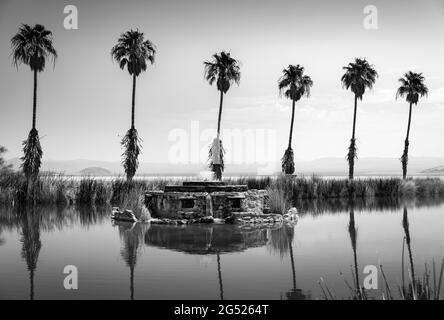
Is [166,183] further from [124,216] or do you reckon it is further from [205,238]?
[205,238]

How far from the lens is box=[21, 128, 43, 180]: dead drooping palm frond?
2953 cm

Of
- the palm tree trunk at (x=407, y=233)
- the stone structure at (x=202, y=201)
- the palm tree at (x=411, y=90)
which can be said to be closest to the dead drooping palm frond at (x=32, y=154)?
the stone structure at (x=202, y=201)

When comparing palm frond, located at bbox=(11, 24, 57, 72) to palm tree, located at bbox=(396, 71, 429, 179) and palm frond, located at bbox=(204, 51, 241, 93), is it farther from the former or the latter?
palm tree, located at bbox=(396, 71, 429, 179)

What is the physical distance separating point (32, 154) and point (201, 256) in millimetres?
21317

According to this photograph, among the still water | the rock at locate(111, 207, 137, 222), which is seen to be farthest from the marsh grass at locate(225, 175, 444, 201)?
the still water

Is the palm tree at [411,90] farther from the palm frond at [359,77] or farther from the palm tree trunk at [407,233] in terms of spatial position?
the palm tree trunk at [407,233]

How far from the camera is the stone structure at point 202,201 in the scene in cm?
1894

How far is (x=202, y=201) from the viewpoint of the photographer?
62.1ft

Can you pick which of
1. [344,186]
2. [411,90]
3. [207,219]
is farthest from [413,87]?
[207,219]

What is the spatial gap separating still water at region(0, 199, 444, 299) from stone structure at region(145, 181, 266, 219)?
5.09ft

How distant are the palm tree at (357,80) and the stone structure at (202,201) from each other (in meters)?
26.1

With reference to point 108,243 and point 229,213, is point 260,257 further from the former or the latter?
point 229,213

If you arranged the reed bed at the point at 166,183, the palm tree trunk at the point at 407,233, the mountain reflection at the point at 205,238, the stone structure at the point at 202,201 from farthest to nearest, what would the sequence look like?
the reed bed at the point at 166,183
the stone structure at the point at 202,201
the mountain reflection at the point at 205,238
the palm tree trunk at the point at 407,233

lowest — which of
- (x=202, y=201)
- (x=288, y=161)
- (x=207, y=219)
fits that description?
(x=207, y=219)
